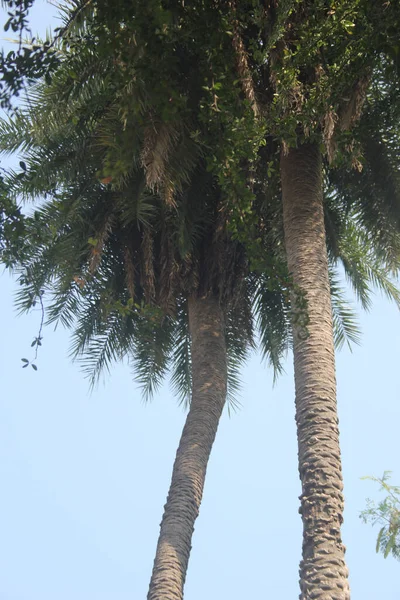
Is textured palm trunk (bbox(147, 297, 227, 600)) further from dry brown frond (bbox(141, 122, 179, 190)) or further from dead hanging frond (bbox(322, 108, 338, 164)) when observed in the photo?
dead hanging frond (bbox(322, 108, 338, 164))

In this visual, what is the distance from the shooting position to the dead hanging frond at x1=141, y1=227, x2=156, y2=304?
10.8m

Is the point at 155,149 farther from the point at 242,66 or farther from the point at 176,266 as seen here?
the point at 176,266

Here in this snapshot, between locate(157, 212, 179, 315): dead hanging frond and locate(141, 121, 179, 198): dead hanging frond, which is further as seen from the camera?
locate(157, 212, 179, 315): dead hanging frond

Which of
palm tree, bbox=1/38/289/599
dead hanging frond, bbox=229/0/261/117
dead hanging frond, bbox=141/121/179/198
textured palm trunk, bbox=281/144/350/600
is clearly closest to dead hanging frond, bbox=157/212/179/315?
palm tree, bbox=1/38/289/599

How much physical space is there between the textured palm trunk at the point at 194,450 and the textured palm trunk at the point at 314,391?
2.42 m

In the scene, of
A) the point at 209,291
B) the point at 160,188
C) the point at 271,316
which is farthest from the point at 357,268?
the point at 160,188

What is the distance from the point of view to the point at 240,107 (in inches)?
287

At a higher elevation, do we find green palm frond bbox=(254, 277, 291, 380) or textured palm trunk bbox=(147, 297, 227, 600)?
green palm frond bbox=(254, 277, 291, 380)

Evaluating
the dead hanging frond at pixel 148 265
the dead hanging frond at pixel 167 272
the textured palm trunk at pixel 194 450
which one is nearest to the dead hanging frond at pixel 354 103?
the dead hanging frond at pixel 167 272

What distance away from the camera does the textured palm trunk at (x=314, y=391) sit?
19.3 ft

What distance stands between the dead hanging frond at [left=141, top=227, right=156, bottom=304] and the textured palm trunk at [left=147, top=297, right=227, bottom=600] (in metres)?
0.82

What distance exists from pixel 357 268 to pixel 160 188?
6.01 metres

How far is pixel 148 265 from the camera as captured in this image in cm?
1080

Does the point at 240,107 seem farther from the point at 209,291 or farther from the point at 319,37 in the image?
the point at 209,291
